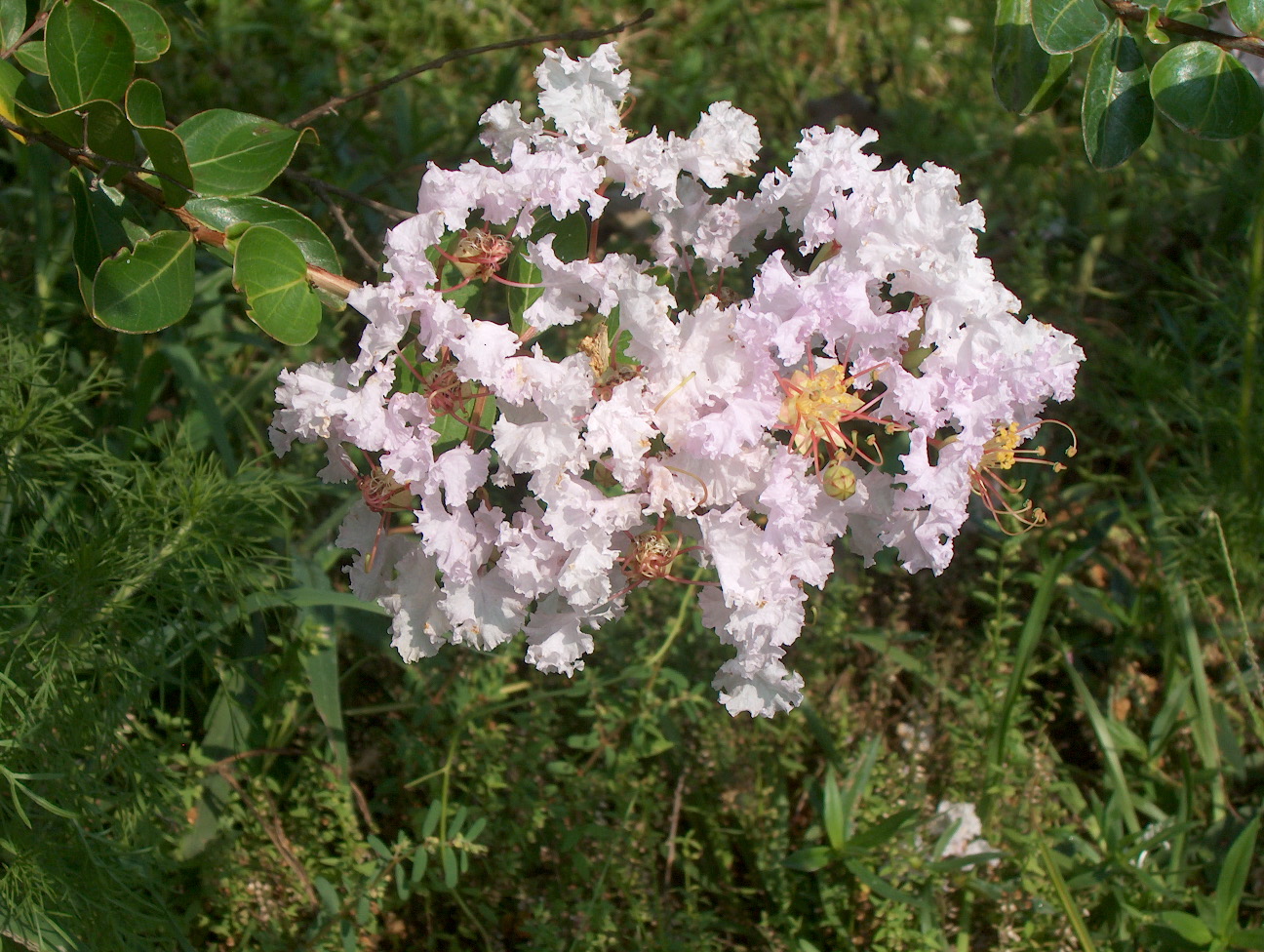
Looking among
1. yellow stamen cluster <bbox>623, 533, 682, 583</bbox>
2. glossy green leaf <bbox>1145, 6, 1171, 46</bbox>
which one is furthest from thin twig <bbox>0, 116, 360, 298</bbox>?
glossy green leaf <bbox>1145, 6, 1171, 46</bbox>

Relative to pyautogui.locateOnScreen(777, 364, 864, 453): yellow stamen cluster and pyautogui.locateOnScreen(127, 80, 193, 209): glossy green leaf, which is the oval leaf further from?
pyautogui.locateOnScreen(777, 364, 864, 453): yellow stamen cluster

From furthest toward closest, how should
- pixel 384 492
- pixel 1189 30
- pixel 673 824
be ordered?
pixel 673 824 < pixel 1189 30 < pixel 384 492

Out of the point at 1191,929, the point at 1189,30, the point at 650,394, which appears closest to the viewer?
the point at 650,394

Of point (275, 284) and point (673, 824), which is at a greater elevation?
point (275, 284)

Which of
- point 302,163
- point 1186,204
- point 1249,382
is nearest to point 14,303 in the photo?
point 302,163

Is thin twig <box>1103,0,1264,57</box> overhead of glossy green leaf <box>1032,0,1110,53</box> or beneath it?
overhead

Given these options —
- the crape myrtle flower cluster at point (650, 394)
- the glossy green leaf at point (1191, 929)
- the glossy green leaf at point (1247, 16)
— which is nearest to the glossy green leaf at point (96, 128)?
the crape myrtle flower cluster at point (650, 394)

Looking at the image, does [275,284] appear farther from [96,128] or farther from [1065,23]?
[1065,23]

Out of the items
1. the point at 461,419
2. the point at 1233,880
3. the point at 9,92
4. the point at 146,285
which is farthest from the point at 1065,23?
the point at 1233,880
